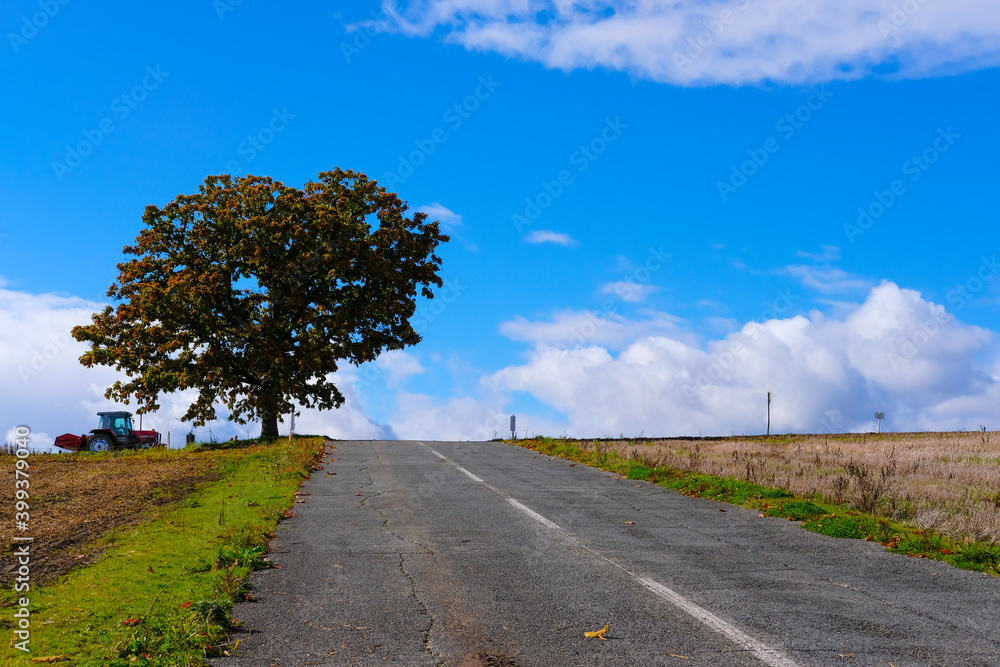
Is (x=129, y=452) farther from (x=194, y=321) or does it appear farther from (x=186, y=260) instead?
(x=186, y=260)

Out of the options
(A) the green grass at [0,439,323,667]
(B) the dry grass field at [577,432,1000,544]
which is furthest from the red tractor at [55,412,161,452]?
(A) the green grass at [0,439,323,667]

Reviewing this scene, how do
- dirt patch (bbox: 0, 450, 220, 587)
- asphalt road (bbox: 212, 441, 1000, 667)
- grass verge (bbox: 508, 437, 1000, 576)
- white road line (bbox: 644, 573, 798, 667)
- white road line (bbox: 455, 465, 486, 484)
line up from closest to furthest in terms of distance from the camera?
1. white road line (bbox: 644, 573, 798, 667)
2. asphalt road (bbox: 212, 441, 1000, 667)
3. dirt patch (bbox: 0, 450, 220, 587)
4. grass verge (bbox: 508, 437, 1000, 576)
5. white road line (bbox: 455, 465, 486, 484)

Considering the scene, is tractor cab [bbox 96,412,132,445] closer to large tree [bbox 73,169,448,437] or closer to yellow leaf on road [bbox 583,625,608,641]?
large tree [bbox 73,169,448,437]

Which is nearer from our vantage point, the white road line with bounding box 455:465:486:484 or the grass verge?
the grass verge

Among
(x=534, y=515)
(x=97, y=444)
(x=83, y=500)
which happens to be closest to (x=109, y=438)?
(x=97, y=444)

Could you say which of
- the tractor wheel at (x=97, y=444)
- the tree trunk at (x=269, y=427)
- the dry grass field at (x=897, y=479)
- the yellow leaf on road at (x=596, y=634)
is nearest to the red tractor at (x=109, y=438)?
the tractor wheel at (x=97, y=444)

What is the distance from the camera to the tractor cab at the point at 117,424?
111 feet

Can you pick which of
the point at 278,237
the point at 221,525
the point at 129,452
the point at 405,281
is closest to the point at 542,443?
the point at 405,281

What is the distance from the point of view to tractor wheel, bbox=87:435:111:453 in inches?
1288

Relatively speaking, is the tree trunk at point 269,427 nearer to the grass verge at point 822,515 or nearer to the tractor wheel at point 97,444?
the tractor wheel at point 97,444

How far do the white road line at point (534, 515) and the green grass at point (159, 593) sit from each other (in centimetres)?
395

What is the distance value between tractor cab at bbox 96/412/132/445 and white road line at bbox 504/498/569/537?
26.4 m

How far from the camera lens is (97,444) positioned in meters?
32.8

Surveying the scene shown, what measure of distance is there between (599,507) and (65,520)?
8.62m
